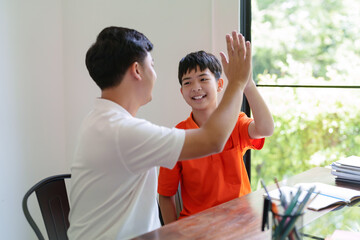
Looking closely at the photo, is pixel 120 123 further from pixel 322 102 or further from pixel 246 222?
pixel 322 102

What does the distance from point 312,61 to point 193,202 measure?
111 cm

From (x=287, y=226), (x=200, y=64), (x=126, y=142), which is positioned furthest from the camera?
(x=200, y=64)

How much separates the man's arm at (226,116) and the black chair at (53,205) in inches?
27.7

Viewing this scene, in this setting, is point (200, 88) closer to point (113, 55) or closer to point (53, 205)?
point (113, 55)

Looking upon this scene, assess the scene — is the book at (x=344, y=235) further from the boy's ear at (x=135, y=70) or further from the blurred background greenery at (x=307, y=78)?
the blurred background greenery at (x=307, y=78)

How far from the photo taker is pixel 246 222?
127 centimetres

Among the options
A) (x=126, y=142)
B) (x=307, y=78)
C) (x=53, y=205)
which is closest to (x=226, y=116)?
(x=126, y=142)

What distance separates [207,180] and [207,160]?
0.29ft

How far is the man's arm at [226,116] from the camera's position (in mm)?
1131

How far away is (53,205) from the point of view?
158cm

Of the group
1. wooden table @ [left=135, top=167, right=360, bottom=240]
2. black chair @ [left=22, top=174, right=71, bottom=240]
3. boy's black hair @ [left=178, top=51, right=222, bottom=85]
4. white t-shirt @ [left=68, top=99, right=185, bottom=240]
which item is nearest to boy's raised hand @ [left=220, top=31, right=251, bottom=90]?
white t-shirt @ [left=68, top=99, right=185, bottom=240]

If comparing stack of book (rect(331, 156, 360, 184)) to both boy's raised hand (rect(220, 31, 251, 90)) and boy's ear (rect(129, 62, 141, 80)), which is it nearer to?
boy's raised hand (rect(220, 31, 251, 90))

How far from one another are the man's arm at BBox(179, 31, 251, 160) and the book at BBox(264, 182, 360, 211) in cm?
38

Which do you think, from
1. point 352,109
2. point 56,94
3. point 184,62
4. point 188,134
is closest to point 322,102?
point 352,109
